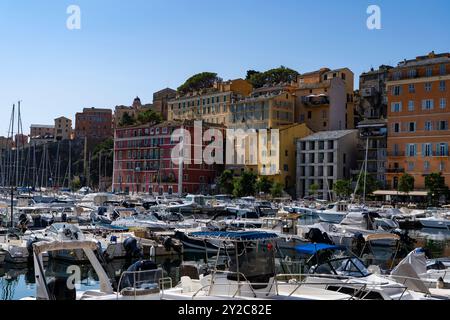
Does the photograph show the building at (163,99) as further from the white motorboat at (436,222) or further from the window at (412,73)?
the white motorboat at (436,222)

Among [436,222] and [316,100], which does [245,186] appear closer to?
[316,100]

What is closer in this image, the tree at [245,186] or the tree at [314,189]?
the tree at [314,189]

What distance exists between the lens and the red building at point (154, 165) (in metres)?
86.2

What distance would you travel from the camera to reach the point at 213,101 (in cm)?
9938

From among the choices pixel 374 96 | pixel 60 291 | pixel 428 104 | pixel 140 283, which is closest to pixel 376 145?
pixel 428 104

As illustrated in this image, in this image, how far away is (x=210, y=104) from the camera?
Result: 327 ft

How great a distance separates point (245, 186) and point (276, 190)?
5026 millimetres

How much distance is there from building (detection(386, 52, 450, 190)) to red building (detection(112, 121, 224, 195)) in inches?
1111

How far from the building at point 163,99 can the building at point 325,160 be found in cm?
4890

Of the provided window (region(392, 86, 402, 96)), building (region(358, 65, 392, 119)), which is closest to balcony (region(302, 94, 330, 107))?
building (region(358, 65, 392, 119))

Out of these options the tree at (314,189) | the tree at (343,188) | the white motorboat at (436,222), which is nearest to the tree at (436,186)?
the tree at (343,188)

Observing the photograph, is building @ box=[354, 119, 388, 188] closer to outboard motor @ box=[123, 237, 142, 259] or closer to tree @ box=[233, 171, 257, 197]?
tree @ box=[233, 171, 257, 197]
